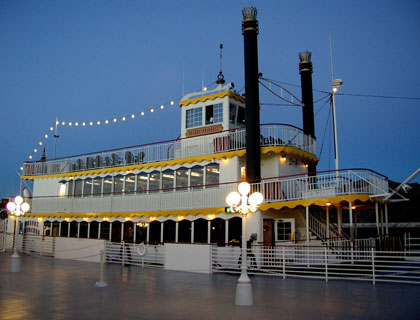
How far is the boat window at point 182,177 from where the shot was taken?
20656mm

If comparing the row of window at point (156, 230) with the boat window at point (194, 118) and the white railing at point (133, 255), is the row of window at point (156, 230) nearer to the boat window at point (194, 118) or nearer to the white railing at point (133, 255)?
the white railing at point (133, 255)

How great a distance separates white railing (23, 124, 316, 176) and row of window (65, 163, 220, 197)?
2.54 ft

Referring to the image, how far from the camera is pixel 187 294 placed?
36.6 ft

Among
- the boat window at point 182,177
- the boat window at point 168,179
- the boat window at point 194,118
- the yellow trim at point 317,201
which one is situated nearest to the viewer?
the yellow trim at point 317,201

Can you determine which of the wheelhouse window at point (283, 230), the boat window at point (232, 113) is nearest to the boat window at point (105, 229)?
the boat window at point (232, 113)

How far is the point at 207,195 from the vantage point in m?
18.8

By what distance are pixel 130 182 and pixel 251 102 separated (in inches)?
368

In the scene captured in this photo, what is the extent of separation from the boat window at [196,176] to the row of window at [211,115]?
2.74 metres

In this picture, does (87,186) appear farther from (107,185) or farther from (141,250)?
(141,250)

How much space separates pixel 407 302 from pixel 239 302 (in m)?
4.18

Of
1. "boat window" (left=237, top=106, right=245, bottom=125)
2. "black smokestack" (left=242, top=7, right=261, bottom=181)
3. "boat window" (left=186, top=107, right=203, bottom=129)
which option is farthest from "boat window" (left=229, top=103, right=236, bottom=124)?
"black smokestack" (left=242, top=7, right=261, bottom=181)

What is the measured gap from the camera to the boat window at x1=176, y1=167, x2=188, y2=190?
67.8 ft

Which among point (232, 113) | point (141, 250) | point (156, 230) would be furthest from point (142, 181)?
point (232, 113)

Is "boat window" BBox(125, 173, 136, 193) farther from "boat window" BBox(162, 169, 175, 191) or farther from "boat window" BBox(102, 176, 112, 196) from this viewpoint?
"boat window" BBox(162, 169, 175, 191)
